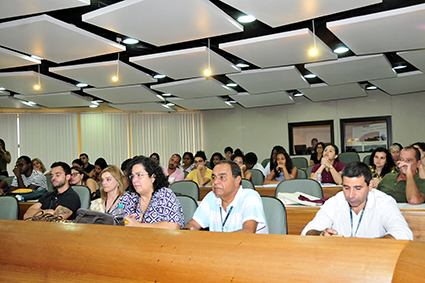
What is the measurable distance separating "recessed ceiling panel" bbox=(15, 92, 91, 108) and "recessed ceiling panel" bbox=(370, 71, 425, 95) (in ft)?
22.4

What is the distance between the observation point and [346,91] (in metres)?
9.20

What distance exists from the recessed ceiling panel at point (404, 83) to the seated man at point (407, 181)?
4.64 meters

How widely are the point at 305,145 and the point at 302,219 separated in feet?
25.6

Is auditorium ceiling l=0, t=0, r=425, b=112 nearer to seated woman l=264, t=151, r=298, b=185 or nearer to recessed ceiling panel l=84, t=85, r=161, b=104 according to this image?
recessed ceiling panel l=84, t=85, r=161, b=104

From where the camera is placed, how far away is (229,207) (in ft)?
9.06

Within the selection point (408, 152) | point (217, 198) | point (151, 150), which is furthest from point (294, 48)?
point (151, 150)

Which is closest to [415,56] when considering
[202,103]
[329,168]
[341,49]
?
[341,49]

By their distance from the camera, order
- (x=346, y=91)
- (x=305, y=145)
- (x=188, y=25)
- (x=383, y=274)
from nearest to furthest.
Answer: (x=383, y=274) → (x=188, y=25) → (x=346, y=91) → (x=305, y=145)

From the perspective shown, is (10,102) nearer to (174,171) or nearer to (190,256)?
(174,171)

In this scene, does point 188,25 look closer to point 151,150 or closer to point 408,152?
point 408,152

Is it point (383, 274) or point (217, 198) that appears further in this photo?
point (217, 198)

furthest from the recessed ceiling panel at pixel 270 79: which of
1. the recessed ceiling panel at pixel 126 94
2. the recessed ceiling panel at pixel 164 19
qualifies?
the recessed ceiling panel at pixel 164 19

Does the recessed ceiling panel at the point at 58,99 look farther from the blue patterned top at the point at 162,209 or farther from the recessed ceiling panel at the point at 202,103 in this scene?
the blue patterned top at the point at 162,209

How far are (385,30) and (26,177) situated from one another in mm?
6249
